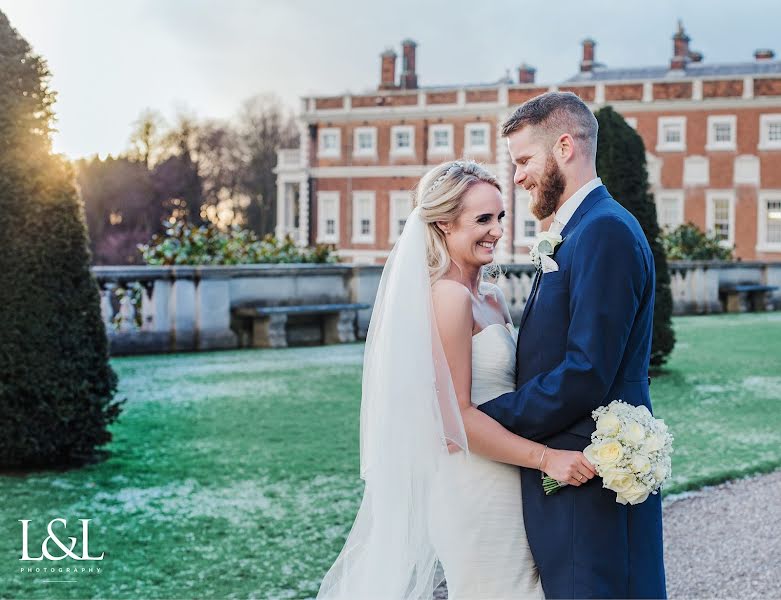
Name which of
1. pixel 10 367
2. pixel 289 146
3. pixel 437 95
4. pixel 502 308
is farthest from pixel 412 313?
pixel 289 146

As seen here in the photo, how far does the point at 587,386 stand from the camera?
2.69m

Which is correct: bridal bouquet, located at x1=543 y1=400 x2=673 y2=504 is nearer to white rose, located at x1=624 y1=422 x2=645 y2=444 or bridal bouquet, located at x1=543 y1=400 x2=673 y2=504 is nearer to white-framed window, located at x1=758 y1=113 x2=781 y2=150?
white rose, located at x1=624 y1=422 x2=645 y2=444

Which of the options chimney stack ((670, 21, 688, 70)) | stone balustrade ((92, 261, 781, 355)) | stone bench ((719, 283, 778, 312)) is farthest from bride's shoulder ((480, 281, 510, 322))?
chimney stack ((670, 21, 688, 70))

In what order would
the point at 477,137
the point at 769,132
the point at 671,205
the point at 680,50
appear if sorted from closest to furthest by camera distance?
1. the point at 769,132
2. the point at 671,205
3. the point at 680,50
4. the point at 477,137

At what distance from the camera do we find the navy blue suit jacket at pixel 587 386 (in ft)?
8.84

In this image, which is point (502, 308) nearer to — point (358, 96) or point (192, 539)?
point (192, 539)

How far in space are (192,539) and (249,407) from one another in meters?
4.05

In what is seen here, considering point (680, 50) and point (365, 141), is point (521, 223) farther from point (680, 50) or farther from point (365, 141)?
point (680, 50)

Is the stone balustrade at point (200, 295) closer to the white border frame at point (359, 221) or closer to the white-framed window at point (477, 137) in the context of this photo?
the white-framed window at point (477, 137)

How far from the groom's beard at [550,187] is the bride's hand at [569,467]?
685 millimetres

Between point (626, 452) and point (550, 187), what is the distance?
2.46ft

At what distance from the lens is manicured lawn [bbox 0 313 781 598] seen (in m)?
4.94

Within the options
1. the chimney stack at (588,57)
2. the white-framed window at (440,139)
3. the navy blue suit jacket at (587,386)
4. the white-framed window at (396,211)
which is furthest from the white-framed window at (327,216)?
the navy blue suit jacket at (587,386)
